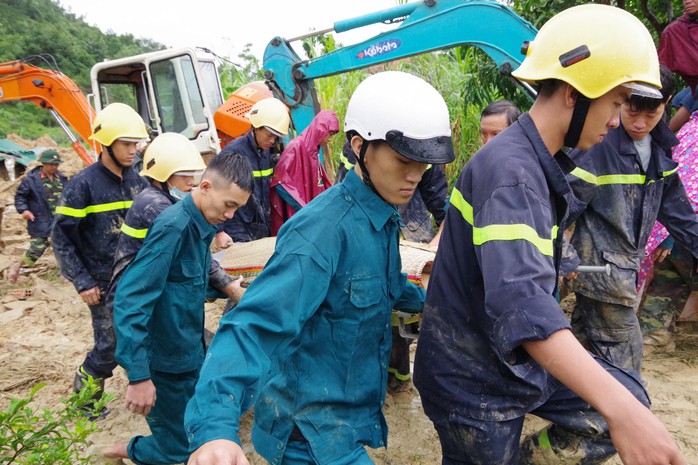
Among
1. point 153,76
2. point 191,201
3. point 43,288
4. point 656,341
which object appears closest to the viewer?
point 191,201

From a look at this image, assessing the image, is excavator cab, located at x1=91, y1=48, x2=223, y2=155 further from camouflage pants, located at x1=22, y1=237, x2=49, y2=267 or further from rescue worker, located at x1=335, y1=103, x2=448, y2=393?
rescue worker, located at x1=335, y1=103, x2=448, y2=393

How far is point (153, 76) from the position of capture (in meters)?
7.73

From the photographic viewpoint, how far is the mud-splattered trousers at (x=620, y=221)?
3.01 metres

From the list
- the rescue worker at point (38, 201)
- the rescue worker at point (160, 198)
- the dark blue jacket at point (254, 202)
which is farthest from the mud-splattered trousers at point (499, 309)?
the rescue worker at point (38, 201)

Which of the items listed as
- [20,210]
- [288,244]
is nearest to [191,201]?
[288,244]

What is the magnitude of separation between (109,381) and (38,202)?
3933mm

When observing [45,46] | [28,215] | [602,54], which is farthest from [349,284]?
[45,46]

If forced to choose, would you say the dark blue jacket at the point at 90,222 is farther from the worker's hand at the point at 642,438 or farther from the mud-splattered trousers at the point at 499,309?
the worker's hand at the point at 642,438

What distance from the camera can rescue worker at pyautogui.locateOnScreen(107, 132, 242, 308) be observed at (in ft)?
10.3

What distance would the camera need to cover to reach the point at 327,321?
5.83ft

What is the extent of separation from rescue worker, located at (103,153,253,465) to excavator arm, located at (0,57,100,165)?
24.1 ft

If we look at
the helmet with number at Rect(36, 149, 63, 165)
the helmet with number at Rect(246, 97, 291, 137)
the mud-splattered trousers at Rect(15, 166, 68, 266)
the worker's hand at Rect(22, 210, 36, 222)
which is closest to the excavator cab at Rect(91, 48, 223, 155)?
the helmet with number at Rect(36, 149, 63, 165)

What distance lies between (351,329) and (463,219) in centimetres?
47

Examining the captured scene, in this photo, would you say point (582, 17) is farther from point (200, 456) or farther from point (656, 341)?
point (656, 341)
